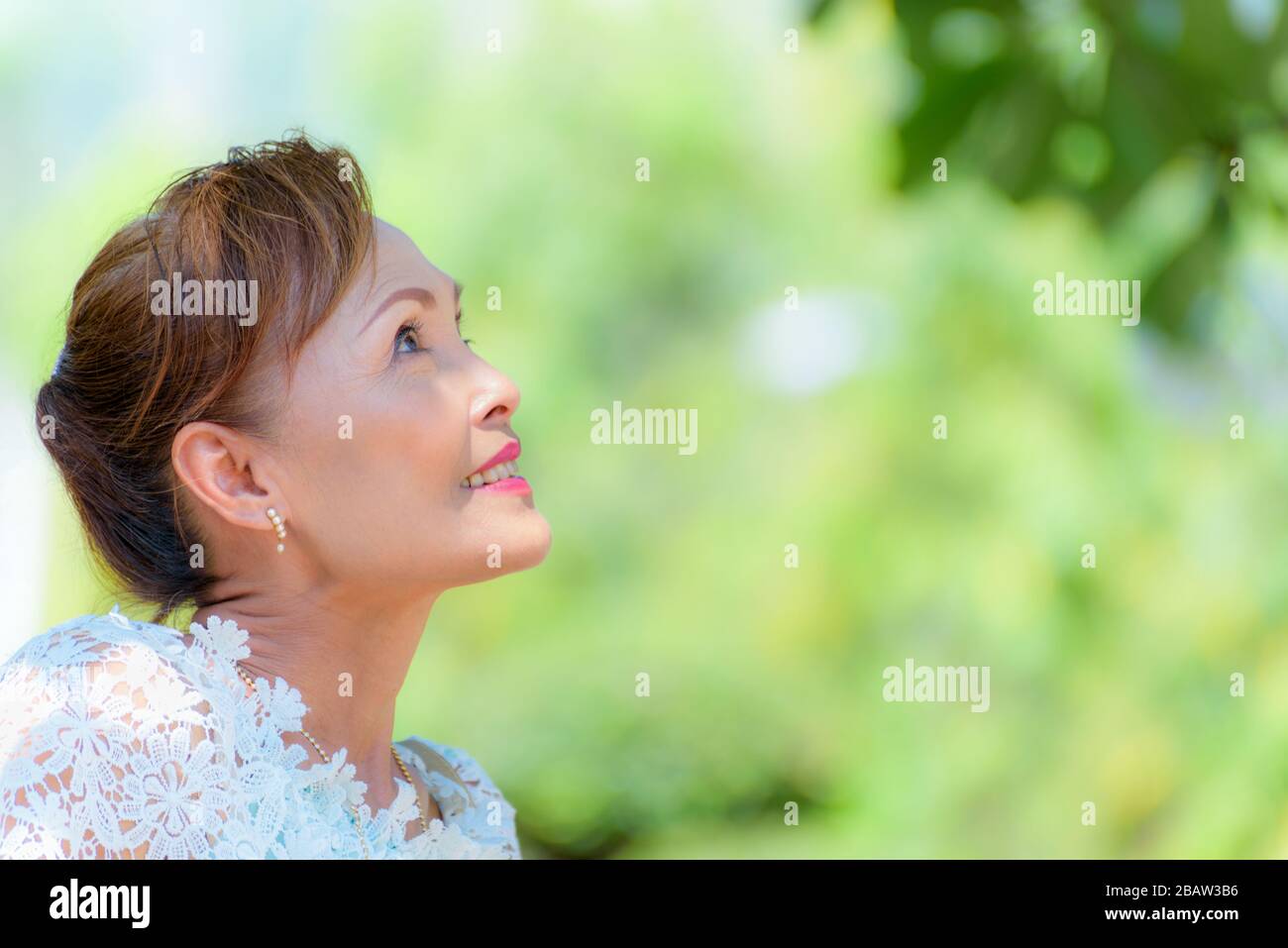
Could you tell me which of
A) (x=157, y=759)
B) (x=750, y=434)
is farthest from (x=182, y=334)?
(x=750, y=434)

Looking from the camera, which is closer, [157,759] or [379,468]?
[157,759]

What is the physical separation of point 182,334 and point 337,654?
14.2 inches

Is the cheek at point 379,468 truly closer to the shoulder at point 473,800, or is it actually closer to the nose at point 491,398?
the nose at point 491,398

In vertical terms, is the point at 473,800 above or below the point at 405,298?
below

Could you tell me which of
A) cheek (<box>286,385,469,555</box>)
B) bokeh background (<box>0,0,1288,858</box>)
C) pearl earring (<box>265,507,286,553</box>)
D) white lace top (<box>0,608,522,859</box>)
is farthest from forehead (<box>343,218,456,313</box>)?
bokeh background (<box>0,0,1288,858</box>)

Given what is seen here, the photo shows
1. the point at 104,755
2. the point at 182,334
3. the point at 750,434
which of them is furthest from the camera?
the point at 750,434

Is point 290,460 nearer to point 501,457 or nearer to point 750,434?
point 501,457

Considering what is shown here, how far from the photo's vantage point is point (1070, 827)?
536cm

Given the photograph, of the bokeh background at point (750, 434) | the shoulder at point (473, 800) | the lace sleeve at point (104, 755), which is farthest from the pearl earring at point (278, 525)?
the bokeh background at point (750, 434)

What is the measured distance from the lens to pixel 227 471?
4.46ft

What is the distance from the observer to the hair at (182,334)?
1.34m

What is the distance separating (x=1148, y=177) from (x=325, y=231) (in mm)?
868

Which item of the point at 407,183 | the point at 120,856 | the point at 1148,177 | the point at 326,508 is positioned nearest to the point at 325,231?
the point at 326,508

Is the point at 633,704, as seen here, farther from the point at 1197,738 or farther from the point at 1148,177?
the point at 1148,177
